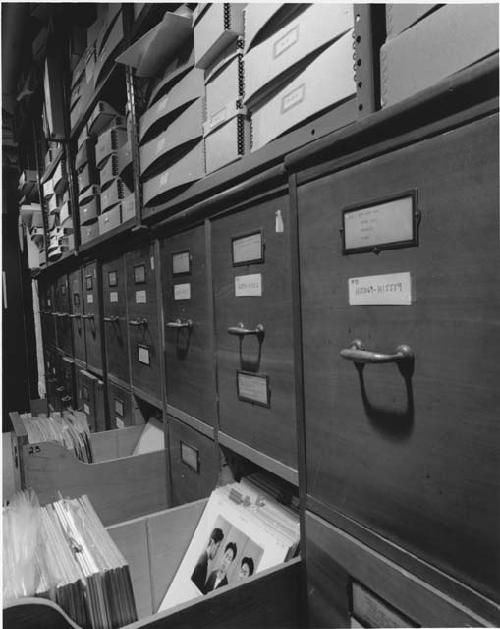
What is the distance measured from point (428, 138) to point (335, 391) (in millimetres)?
382

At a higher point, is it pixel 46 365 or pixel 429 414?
pixel 429 414

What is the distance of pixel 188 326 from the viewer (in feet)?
4.23

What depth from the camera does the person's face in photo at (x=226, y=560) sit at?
3.22 feet

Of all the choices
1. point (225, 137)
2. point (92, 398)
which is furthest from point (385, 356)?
point (92, 398)

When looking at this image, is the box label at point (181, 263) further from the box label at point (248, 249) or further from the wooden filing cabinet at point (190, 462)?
the wooden filing cabinet at point (190, 462)

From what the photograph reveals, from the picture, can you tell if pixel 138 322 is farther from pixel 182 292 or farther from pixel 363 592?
pixel 363 592

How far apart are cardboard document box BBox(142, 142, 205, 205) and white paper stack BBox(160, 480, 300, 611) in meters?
0.82

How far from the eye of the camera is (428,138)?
0.54 metres

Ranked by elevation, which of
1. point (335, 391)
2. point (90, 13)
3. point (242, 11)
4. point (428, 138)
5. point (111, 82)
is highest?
point (90, 13)

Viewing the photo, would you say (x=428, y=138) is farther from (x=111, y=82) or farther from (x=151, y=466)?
(x=111, y=82)

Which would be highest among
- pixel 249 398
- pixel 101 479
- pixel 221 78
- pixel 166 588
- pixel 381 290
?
pixel 221 78

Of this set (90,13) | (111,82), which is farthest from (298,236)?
(90,13)

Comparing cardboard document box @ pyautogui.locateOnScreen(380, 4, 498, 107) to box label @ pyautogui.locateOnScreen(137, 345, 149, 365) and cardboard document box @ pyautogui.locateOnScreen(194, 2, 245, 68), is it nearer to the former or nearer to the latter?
cardboard document box @ pyautogui.locateOnScreen(194, 2, 245, 68)

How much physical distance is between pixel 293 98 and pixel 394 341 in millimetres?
496
